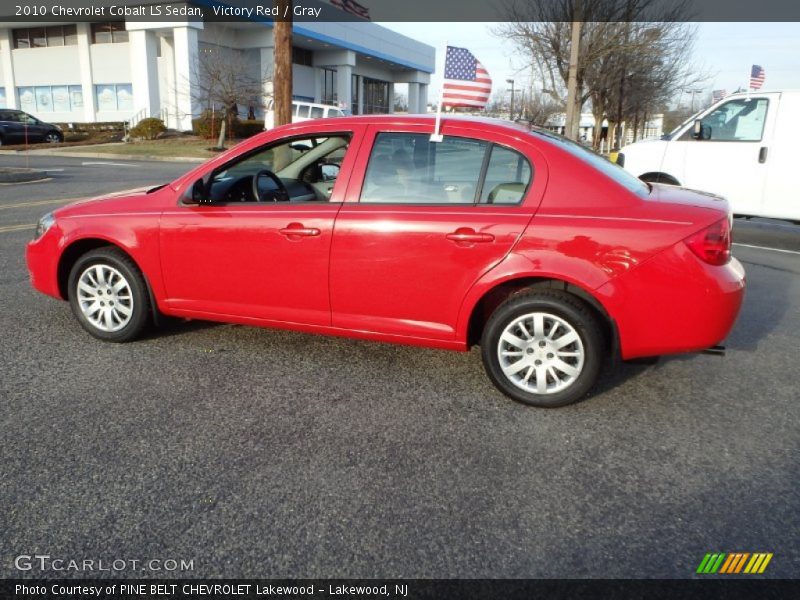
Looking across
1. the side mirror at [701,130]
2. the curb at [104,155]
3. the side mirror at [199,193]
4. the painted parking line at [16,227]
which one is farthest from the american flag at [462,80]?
the curb at [104,155]

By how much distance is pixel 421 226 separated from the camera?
148 inches

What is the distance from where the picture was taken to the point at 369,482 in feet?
9.58

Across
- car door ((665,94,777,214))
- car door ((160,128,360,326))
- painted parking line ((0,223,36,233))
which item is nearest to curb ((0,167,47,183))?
painted parking line ((0,223,36,233))

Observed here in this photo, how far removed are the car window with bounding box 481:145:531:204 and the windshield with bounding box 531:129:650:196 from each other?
0.88 feet

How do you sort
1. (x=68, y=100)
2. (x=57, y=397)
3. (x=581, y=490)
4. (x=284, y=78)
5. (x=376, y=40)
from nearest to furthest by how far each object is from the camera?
1. (x=581, y=490)
2. (x=57, y=397)
3. (x=284, y=78)
4. (x=68, y=100)
5. (x=376, y=40)

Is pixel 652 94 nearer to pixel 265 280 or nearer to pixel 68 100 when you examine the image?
pixel 265 280

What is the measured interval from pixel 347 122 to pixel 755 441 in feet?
10.2

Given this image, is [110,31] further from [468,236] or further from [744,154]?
[468,236]

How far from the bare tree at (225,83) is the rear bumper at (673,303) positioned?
2889cm

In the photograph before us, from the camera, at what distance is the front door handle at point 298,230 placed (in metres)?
3.98

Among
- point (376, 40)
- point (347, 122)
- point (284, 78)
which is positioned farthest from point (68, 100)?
point (347, 122)

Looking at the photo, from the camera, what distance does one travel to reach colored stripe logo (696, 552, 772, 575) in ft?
7.83

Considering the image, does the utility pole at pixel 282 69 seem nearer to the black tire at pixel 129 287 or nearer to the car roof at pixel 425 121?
the black tire at pixel 129 287

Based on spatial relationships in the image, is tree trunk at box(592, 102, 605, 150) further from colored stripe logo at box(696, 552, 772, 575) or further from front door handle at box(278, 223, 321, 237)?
colored stripe logo at box(696, 552, 772, 575)
